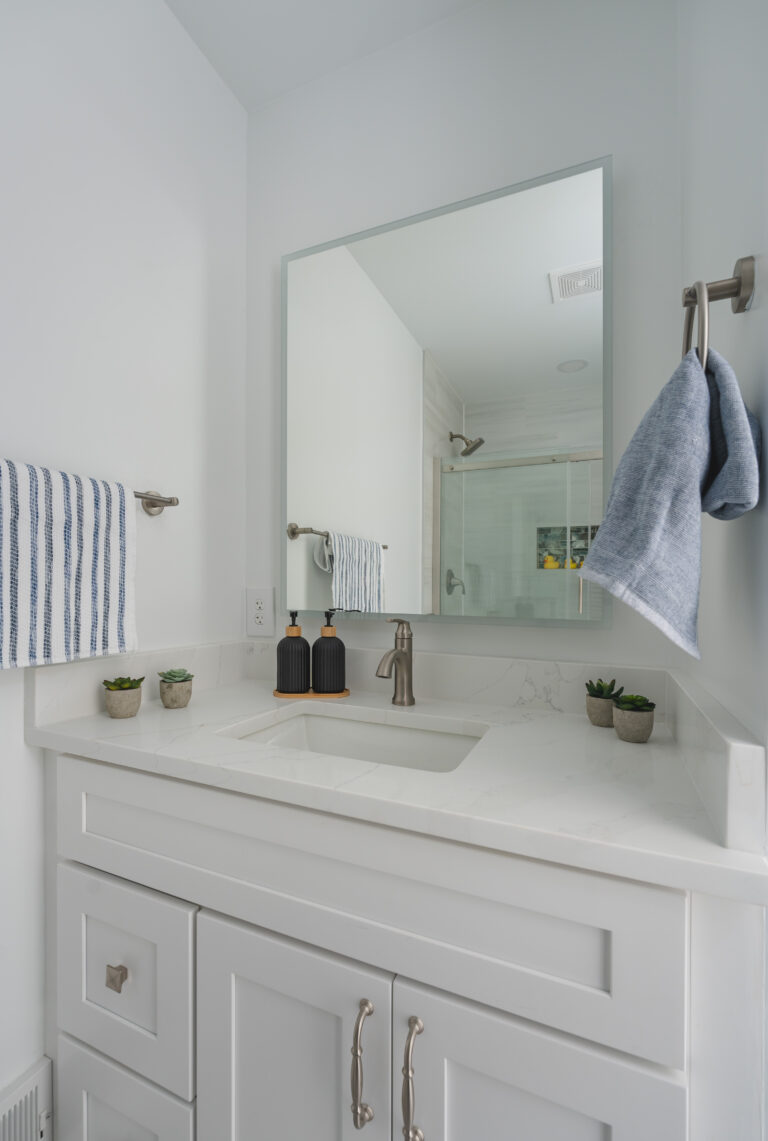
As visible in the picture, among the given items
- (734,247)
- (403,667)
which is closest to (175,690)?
(403,667)

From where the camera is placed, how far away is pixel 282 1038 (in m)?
0.80

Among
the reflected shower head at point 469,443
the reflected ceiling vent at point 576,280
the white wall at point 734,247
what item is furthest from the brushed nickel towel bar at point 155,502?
the white wall at point 734,247

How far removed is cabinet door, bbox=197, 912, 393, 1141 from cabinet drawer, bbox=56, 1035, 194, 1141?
65mm

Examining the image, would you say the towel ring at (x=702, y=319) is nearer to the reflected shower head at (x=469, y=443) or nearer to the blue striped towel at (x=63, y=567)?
the reflected shower head at (x=469, y=443)

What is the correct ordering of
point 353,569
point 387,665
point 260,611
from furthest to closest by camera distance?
point 260,611 → point 353,569 → point 387,665

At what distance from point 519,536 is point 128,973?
1.10 meters

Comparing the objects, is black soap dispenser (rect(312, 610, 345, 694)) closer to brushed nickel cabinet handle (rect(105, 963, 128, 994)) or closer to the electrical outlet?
the electrical outlet

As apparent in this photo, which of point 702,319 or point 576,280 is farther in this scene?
point 576,280

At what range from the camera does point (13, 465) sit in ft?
3.07

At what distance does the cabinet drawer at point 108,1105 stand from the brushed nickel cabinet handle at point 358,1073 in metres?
0.34

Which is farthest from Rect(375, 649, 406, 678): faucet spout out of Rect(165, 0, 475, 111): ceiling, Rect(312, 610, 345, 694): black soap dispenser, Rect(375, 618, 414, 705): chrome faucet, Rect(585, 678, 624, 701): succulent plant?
Rect(165, 0, 475, 111): ceiling

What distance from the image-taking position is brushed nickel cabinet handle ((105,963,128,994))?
37.2 inches

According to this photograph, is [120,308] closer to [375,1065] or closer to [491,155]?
[491,155]

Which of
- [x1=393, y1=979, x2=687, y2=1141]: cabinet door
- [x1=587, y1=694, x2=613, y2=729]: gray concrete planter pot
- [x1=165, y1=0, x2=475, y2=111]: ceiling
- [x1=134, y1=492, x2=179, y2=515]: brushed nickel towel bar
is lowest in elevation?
[x1=393, y1=979, x2=687, y2=1141]: cabinet door
